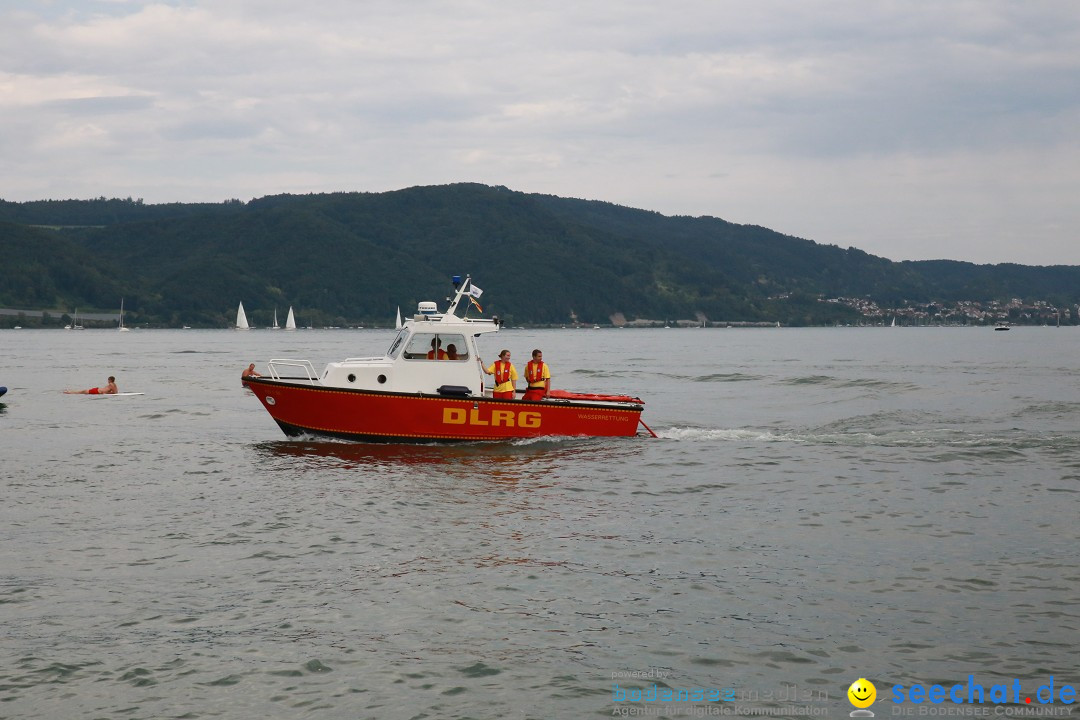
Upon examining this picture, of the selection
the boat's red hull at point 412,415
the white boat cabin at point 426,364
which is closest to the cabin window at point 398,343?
the white boat cabin at point 426,364

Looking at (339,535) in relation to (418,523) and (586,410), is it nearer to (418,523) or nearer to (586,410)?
(418,523)

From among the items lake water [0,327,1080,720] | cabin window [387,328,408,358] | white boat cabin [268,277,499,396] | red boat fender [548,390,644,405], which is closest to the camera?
lake water [0,327,1080,720]

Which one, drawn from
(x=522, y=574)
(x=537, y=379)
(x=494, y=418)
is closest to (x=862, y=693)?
(x=522, y=574)

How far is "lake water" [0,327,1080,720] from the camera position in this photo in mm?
8883

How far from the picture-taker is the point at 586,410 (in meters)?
22.7

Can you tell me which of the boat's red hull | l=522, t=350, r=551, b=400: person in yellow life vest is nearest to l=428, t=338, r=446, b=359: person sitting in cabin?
the boat's red hull

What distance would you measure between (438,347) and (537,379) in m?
2.34

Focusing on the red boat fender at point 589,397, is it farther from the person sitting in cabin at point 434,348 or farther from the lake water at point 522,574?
the person sitting in cabin at point 434,348

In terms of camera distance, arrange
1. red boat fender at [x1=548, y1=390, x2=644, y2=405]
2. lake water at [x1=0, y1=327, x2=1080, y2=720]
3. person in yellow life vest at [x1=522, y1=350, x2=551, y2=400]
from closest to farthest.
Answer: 1. lake water at [x1=0, y1=327, x2=1080, y2=720]
2. person in yellow life vest at [x1=522, y1=350, x2=551, y2=400]
3. red boat fender at [x1=548, y1=390, x2=644, y2=405]

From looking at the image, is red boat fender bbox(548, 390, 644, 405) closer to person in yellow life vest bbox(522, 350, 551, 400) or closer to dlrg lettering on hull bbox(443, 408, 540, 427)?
person in yellow life vest bbox(522, 350, 551, 400)

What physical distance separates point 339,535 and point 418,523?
133cm

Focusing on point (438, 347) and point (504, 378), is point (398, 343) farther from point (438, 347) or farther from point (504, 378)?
point (504, 378)

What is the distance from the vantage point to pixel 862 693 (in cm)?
860

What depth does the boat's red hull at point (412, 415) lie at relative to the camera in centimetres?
2178
